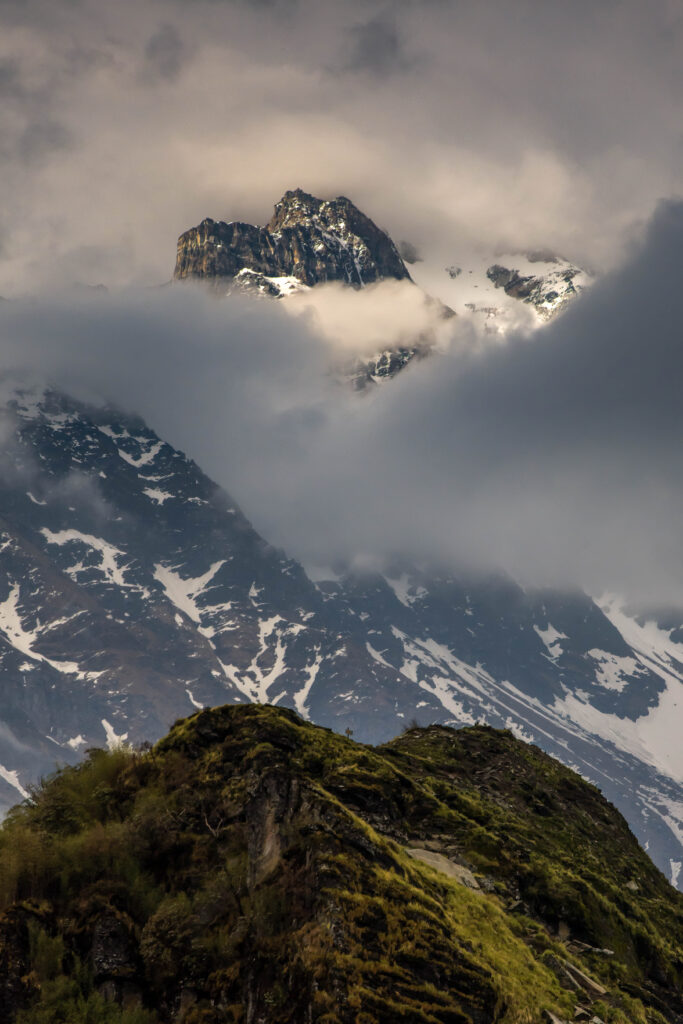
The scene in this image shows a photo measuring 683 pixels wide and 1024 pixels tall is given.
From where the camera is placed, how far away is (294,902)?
33938mm

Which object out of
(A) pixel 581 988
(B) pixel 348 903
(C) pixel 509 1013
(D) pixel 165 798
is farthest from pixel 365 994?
(D) pixel 165 798

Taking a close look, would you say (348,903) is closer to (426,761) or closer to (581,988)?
(581,988)

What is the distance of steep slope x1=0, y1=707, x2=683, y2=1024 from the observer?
105 ft

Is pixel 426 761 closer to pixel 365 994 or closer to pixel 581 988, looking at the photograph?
pixel 581 988

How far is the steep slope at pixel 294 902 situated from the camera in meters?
32.0

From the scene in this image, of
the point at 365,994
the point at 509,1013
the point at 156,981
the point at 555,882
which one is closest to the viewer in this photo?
the point at 365,994

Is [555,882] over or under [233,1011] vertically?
over

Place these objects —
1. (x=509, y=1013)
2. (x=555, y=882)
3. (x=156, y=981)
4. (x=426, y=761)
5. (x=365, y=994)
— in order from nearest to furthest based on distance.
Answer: (x=365, y=994), (x=509, y=1013), (x=156, y=981), (x=555, y=882), (x=426, y=761)

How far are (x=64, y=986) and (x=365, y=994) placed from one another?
1050 centimetres

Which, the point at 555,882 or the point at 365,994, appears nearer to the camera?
the point at 365,994

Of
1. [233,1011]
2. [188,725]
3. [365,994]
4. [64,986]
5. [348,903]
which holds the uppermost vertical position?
[188,725]

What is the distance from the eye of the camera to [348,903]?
3291 centimetres

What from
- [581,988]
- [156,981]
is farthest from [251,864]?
[581,988]

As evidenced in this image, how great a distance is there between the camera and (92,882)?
38.4m
